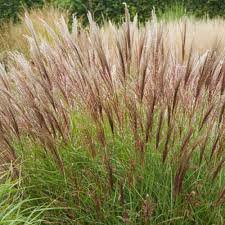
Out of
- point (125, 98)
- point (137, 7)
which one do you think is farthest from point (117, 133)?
point (137, 7)

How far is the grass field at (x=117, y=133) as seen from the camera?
2.50 metres

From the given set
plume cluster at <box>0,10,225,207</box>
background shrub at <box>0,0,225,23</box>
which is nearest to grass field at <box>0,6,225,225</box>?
plume cluster at <box>0,10,225,207</box>

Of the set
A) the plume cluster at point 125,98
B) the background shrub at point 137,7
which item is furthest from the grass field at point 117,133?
the background shrub at point 137,7

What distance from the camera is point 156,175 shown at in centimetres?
260

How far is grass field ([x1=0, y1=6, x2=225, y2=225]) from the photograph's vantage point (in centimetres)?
250

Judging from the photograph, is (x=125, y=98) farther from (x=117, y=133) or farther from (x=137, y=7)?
(x=137, y=7)

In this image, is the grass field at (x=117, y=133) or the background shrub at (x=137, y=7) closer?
the grass field at (x=117, y=133)

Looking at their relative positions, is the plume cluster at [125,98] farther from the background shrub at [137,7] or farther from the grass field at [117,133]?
the background shrub at [137,7]

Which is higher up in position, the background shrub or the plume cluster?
the plume cluster

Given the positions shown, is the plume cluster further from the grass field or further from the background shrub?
the background shrub

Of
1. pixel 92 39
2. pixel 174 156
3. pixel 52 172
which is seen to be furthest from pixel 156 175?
pixel 92 39

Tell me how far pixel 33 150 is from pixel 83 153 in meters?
0.27

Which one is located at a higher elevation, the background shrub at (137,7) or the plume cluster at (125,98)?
the plume cluster at (125,98)

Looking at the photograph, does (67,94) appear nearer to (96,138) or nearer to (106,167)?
(96,138)
